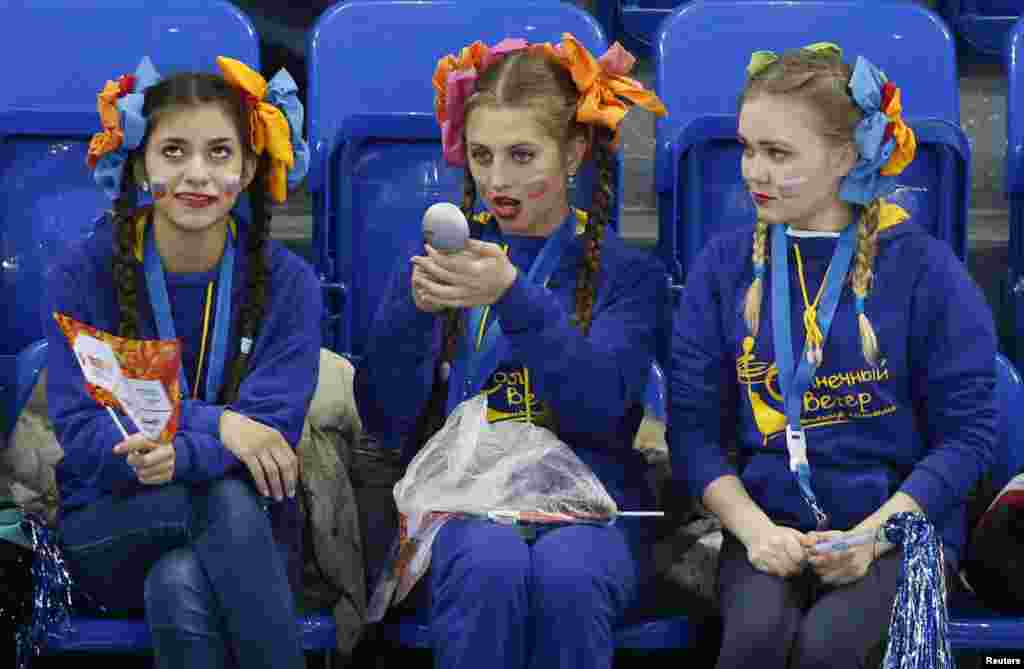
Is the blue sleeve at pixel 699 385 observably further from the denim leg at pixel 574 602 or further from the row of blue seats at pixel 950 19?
the row of blue seats at pixel 950 19

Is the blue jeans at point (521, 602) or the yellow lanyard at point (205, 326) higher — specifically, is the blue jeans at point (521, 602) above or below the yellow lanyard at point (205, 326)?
below

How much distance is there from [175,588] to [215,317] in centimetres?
43

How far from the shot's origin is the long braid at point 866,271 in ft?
8.30

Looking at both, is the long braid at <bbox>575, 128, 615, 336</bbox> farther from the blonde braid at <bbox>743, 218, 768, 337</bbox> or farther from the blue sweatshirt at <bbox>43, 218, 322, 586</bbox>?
the blue sweatshirt at <bbox>43, 218, 322, 586</bbox>

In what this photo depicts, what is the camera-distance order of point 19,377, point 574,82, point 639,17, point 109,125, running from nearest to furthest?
point 109,125
point 574,82
point 19,377
point 639,17

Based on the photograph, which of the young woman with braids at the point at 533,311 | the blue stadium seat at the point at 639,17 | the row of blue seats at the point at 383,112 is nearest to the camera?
the young woman with braids at the point at 533,311

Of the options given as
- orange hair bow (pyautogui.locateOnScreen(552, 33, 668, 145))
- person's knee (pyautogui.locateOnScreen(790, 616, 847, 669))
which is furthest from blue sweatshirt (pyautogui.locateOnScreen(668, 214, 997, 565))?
orange hair bow (pyautogui.locateOnScreen(552, 33, 668, 145))

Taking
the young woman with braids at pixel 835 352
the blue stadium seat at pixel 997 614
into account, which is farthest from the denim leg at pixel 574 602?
the blue stadium seat at pixel 997 614

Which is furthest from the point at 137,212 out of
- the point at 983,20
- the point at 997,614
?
the point at 983,20

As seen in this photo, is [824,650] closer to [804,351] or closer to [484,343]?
[804,351]

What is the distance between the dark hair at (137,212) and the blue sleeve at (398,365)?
0.19 metres

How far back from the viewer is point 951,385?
2520 mm

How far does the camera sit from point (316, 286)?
2662mm

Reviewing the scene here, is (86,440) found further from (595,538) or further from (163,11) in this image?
(163,11)
